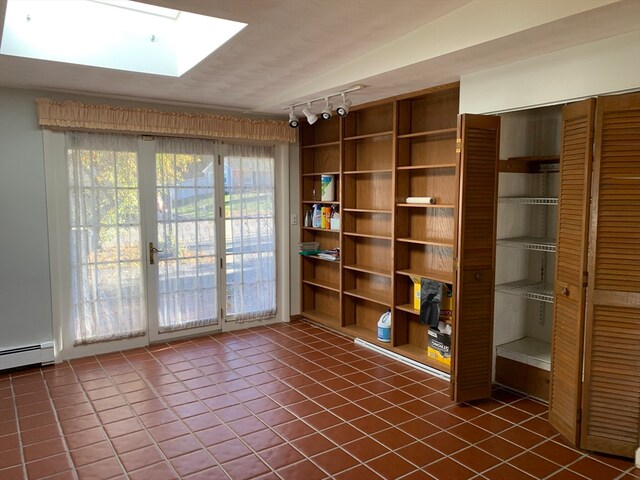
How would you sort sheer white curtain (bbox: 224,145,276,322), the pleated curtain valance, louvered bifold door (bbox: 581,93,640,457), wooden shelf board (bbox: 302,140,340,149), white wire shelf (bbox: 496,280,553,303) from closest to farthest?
louvered bifold door (bbox: 581,93,640,457) < white wire shelf (bbox: 496,280,553,303) < the pleated curtain valance < wooden shelf board (bbox: 302,140,340,149) < sheer white curtain (bbox: 224,145,276,322)

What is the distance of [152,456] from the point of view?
9.10 ft

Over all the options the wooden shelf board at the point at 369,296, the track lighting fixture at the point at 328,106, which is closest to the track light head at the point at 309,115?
the track lighting fixture at the point at 328,106

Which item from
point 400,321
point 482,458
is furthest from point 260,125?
point 482,458

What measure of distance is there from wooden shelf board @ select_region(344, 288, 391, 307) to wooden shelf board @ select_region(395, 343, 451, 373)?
43 centimetres

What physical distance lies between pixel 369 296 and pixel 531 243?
5.96 feet

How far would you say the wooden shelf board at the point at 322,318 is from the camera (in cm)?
527

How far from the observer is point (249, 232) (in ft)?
17.5

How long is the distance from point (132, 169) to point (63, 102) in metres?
0.81

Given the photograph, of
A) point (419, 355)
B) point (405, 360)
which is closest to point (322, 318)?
point (405, 360)

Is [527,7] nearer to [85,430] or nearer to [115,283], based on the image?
[85,430]

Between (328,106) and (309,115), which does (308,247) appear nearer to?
(309,115)

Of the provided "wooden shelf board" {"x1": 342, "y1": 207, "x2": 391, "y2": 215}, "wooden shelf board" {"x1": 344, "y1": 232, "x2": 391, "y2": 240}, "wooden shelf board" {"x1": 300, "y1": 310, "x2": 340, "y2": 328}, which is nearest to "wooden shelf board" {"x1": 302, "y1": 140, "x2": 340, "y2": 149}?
"wooden shelf board" {"x1": 342, "y1": 207, "x2": 391, "y2": 215}

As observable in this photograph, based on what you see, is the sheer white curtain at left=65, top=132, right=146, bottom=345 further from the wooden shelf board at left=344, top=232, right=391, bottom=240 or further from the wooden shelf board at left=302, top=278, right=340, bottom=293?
the wooden shelf board at left=344, top=232, right=391, bottom=240

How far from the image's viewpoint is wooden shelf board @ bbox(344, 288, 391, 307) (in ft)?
15.1
